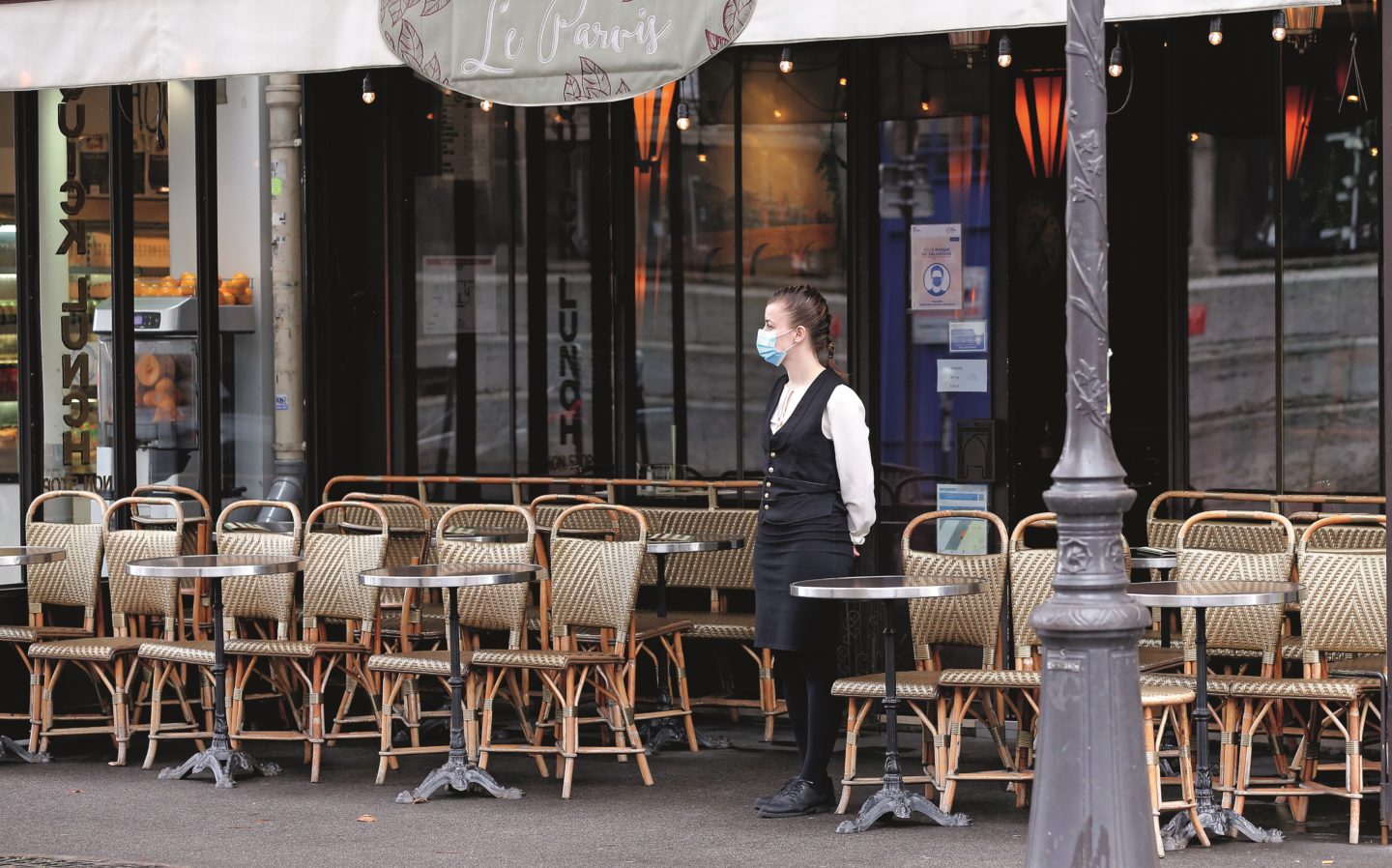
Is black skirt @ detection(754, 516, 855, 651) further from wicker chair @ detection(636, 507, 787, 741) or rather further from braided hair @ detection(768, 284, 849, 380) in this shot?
wicker chair @ detection(636, 507, 787, 741)

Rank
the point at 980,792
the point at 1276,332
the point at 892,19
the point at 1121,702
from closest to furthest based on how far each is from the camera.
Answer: the point at 1121,702, the point at 892,19, the point at 980,792, the point at 1276,332

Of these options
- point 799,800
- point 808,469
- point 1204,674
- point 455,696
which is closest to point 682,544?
point 455,696

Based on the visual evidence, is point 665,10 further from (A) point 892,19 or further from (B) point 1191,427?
(B) point 1191,427

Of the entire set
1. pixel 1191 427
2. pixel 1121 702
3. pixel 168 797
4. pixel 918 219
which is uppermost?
pixel 918 219

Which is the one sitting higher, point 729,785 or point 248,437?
point 248,437

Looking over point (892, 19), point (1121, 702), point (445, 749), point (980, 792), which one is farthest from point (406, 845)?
point (892, 19)

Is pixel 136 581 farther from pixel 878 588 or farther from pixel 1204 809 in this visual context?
pixel 1204 809

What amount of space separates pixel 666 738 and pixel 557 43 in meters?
3.31

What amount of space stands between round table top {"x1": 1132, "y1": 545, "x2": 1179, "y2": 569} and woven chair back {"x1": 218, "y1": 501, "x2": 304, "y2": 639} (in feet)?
11.7

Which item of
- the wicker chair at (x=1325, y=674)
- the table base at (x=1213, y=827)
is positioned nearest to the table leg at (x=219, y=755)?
the table base at (x=1213, y=827)

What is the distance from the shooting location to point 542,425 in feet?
36.5

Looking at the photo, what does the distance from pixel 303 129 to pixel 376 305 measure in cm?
106

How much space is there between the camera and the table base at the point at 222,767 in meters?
8.34

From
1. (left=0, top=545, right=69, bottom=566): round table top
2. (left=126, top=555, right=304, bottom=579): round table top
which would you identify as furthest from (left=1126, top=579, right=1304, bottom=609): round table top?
(left=0, top=545, right=69, bottom=566): round table top
